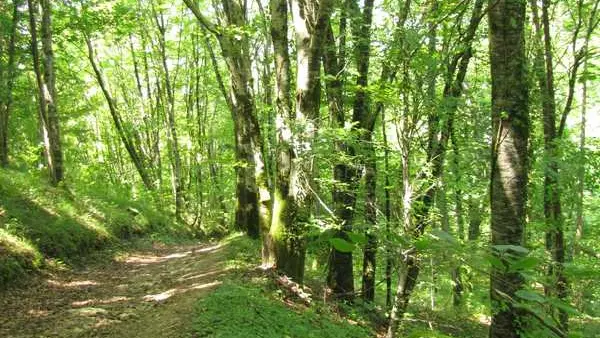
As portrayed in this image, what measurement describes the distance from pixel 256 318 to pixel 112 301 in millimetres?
2663

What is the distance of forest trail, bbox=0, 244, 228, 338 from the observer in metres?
5.85

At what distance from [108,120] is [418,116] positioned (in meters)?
27.8

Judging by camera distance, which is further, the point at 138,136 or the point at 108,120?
the point at 108,120

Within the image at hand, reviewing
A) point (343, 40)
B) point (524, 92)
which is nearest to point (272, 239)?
point (343, 40)

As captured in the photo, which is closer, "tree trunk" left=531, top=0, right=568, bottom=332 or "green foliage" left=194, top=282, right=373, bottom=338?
"green foliage" left=194, top=282, right=373, bottom=338

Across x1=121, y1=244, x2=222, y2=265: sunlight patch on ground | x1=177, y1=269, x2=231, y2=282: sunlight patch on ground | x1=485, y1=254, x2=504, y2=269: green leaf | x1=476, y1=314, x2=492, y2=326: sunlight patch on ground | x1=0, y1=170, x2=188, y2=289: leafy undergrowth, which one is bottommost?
x1=476, y1=314, x2=492, y2=326: sunlight patch on ground

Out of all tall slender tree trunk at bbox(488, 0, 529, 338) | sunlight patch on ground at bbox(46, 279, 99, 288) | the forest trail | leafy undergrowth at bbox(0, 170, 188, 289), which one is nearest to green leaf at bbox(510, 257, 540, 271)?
tall slender tree trunk at bbox(488, 0, 529, 338)

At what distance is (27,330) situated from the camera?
5.69 meters

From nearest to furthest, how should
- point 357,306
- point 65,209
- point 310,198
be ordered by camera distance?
point 310,198, point 357,306, point 65,209

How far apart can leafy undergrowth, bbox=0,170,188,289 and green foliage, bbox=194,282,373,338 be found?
Answer: 3.52 m

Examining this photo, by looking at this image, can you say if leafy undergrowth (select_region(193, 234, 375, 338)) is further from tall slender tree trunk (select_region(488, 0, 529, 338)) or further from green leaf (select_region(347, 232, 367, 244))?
green leaf (select_region(347, 232, 367, 244))

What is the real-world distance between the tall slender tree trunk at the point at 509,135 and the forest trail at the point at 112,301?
13.0ft

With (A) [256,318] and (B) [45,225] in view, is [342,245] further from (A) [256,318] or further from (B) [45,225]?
(B) [45,225]

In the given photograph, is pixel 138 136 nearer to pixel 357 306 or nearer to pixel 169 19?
pixel 169 19
